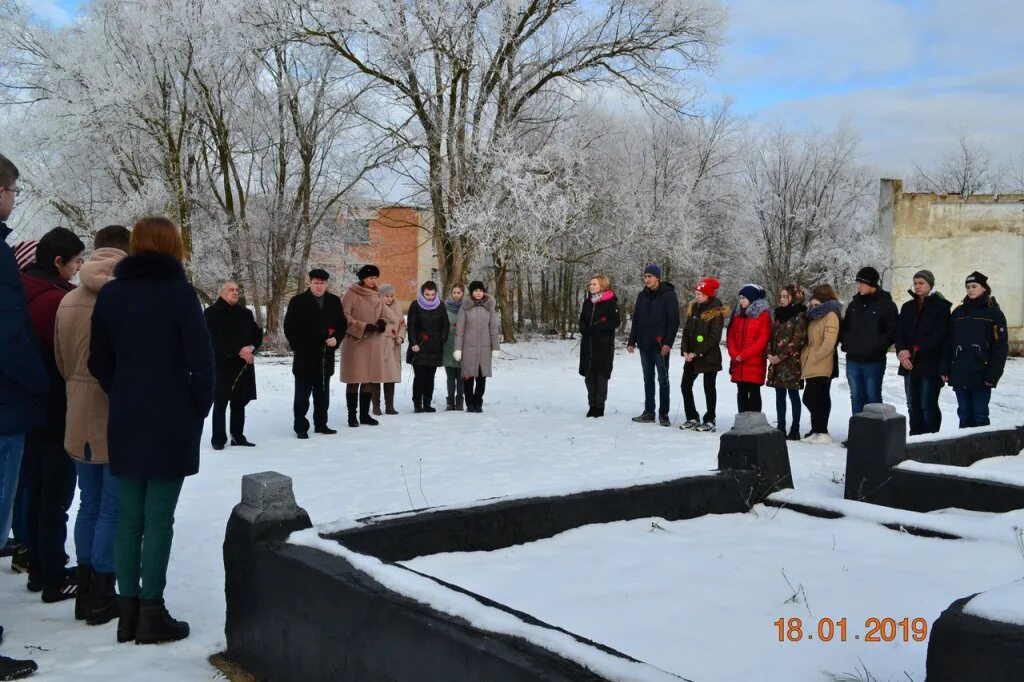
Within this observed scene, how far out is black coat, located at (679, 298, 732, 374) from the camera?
9875 millimetres

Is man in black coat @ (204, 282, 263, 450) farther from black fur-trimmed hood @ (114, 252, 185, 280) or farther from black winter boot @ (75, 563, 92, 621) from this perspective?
black fur-trimmed hood @ (114, 252, 185, 280)

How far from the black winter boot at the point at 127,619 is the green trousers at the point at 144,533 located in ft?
0.10

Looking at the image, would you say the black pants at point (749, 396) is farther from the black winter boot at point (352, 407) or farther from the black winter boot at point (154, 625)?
the black winter boot at point (154, 625)

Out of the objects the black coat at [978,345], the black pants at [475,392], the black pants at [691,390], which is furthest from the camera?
the black pants at [475,392]

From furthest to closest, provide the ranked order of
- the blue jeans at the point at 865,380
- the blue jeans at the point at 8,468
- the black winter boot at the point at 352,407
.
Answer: the black winter boot at the point at 352,407 < the blue jeans at the point at 865,380 < the blue jeans at the point at 8,468

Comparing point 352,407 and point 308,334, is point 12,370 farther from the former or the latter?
point 352,407

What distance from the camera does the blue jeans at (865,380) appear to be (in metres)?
8.90

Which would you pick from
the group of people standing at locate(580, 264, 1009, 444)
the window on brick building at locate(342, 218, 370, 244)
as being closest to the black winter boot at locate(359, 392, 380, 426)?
the group of people standing at locate(580, 264, 1009, 444)

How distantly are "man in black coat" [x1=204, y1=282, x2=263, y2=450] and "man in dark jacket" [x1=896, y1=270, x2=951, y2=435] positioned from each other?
6.65 m

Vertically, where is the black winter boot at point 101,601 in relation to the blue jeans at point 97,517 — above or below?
below

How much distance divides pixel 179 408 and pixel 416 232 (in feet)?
129

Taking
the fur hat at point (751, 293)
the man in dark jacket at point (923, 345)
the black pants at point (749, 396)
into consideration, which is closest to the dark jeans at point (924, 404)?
the man in dark jacket at point (923, 345)

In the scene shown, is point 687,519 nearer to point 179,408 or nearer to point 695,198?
point 179,408

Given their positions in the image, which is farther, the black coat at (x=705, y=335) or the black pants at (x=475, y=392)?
the black pants at (x=475, y=392)
